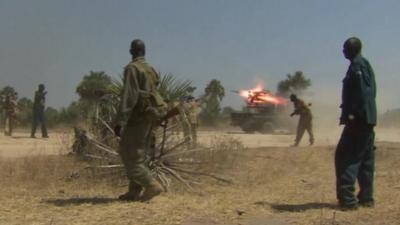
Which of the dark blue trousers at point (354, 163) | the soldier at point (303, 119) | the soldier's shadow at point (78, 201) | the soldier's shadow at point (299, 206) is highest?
the soldier at point (303, 119)

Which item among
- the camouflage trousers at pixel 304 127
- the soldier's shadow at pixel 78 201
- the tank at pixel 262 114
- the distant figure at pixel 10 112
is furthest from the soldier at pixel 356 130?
the tank at pixel 262 114

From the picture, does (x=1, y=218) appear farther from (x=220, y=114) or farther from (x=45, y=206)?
(x=220, y=114)

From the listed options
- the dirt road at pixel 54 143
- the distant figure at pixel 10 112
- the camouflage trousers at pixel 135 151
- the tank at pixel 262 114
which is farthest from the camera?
the tank at pixel 262 114

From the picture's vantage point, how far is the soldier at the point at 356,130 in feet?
22.7

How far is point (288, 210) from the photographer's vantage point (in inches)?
276

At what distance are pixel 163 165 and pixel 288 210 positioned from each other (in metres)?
2.62

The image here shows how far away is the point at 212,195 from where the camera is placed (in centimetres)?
828

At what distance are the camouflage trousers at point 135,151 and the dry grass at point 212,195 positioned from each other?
0.96 ft

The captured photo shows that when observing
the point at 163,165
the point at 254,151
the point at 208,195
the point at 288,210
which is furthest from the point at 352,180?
the point at 254,151

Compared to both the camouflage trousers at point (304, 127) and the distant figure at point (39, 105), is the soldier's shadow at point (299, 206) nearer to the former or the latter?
the camouflage trousers at point (304, 127)

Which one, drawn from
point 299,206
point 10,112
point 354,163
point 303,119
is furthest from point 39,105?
point 354,163

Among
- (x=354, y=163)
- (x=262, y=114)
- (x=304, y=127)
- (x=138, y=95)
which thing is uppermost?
(x=262, y=114)

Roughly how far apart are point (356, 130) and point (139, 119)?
234 centimetres

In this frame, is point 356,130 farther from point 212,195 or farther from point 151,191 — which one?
point 151,191
